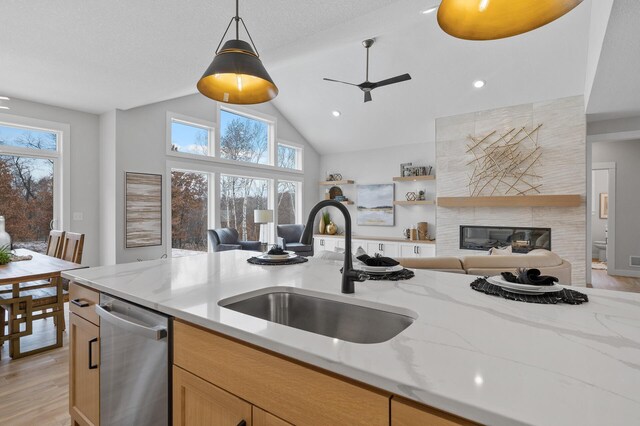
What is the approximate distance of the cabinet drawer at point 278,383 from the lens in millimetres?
694

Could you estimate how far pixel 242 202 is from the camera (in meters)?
6.44

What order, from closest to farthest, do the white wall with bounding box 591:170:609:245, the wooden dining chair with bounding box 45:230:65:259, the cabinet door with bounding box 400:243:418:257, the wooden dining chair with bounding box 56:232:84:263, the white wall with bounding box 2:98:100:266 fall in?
1. the wooden dining chair with bounding box 56:232:84:263
2. the wooden dining chair with bounding box 45:230:65:259
3. the white wall with bounding box 2:98:100:266
4. the cabinet door with bounding box 400:243:418:257
5. the white wall with bounding box 591:170:609:245

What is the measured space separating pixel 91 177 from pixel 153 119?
1.19 metres

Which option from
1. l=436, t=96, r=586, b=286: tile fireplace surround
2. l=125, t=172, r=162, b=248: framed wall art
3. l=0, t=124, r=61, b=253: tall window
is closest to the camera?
l=0, t=124, r=61, b=253: tall window

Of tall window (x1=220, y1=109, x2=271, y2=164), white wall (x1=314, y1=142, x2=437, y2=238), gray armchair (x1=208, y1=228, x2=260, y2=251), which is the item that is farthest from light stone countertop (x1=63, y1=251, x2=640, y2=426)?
white wall (x1=314, y1=142, x2=437, y2=238)

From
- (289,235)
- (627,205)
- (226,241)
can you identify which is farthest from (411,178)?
(627,205)

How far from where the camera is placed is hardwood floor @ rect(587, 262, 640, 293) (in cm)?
507

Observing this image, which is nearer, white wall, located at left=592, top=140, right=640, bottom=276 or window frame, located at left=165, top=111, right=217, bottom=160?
window frame, located at left=165, top=111, right=217, bottom=160

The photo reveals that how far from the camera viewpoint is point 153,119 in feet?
16.1

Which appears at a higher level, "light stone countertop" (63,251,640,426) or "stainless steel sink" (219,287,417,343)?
"light stone countertop" (63,251,640,426)

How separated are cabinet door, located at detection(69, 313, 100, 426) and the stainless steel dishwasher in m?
0.06

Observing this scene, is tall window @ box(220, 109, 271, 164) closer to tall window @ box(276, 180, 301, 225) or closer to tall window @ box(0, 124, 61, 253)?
tall window @ box(276, 180, 301, 225)

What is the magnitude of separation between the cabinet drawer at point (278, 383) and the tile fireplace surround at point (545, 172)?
5415mm

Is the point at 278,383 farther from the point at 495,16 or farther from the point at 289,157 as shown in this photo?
the point at 289,157
